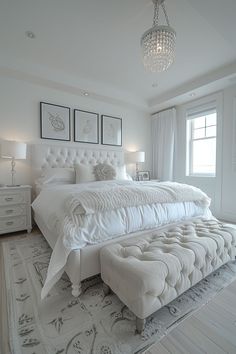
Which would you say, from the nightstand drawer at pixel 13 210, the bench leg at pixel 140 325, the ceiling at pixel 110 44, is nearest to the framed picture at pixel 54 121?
the ceiling at pixel 110 44

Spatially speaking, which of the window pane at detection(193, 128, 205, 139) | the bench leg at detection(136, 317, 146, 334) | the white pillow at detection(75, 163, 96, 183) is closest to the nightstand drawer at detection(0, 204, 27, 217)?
the white pillow at detection(75, 163, 96, 183)

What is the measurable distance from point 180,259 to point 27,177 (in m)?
2.82

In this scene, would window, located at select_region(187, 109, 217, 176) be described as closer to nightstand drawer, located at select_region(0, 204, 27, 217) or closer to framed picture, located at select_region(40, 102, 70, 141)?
framed picture, located at select_region(40, 102, 70, 141)

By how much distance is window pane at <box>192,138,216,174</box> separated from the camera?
3.62 metres

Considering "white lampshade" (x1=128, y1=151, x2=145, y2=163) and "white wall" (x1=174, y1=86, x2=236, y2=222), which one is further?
"white lampshade" (x1=128, y1=151, x2=145, y2=163)

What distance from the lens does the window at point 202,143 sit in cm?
362

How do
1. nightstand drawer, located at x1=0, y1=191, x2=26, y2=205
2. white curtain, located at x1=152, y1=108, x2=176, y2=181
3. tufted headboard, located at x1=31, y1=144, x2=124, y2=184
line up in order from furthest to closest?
white curtain, located at x1=152, y1=108, x2=176, y2=181 < tufted headboard, located at x1=31, y1=144, x2=124, y2=184 < nightstand drawer, located at x1=0, y1=191, x2=26, y2=205

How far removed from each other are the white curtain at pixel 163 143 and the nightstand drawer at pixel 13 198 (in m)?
3.11

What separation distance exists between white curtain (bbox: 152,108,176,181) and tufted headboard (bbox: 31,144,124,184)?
1073 mm

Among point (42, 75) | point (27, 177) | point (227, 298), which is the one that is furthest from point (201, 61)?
point (27, 177)

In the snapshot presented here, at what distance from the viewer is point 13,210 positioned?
259cm

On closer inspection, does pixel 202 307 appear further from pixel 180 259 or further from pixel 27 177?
pixel 27 177

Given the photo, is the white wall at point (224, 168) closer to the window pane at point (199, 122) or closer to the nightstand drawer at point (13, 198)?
the window pane at point (199, 122)

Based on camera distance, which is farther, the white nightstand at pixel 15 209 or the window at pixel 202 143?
the window at pixel 202 143
